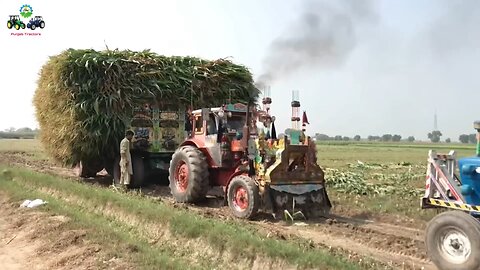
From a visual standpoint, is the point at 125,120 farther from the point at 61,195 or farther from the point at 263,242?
the point at 263,242

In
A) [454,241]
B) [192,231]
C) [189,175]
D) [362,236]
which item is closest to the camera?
[454,241]

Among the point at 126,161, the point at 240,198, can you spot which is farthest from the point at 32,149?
the point at 240,198

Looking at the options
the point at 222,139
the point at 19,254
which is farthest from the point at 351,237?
the point at 19,254

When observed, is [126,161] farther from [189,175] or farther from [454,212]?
[454,212]

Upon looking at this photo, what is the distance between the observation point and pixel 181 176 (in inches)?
455

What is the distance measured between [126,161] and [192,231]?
6325mm

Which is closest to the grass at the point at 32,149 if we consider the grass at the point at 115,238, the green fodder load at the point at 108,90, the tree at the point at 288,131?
the green fodder load at the point at 108,90

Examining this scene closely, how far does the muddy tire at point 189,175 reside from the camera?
1079 centimetres

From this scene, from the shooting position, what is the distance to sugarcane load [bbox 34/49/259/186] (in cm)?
1301

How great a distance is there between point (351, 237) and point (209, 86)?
289 inches

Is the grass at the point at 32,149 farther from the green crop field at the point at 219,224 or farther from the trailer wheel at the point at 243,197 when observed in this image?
the trailer wheel at the point at 243,197

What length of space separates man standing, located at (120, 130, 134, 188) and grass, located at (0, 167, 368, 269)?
167cm

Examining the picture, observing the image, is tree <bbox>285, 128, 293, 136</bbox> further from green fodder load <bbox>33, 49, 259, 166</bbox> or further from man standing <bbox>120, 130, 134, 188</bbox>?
man standing <bbox>120, 130, 134, 188</bbox>

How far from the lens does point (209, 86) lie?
14148 mm
